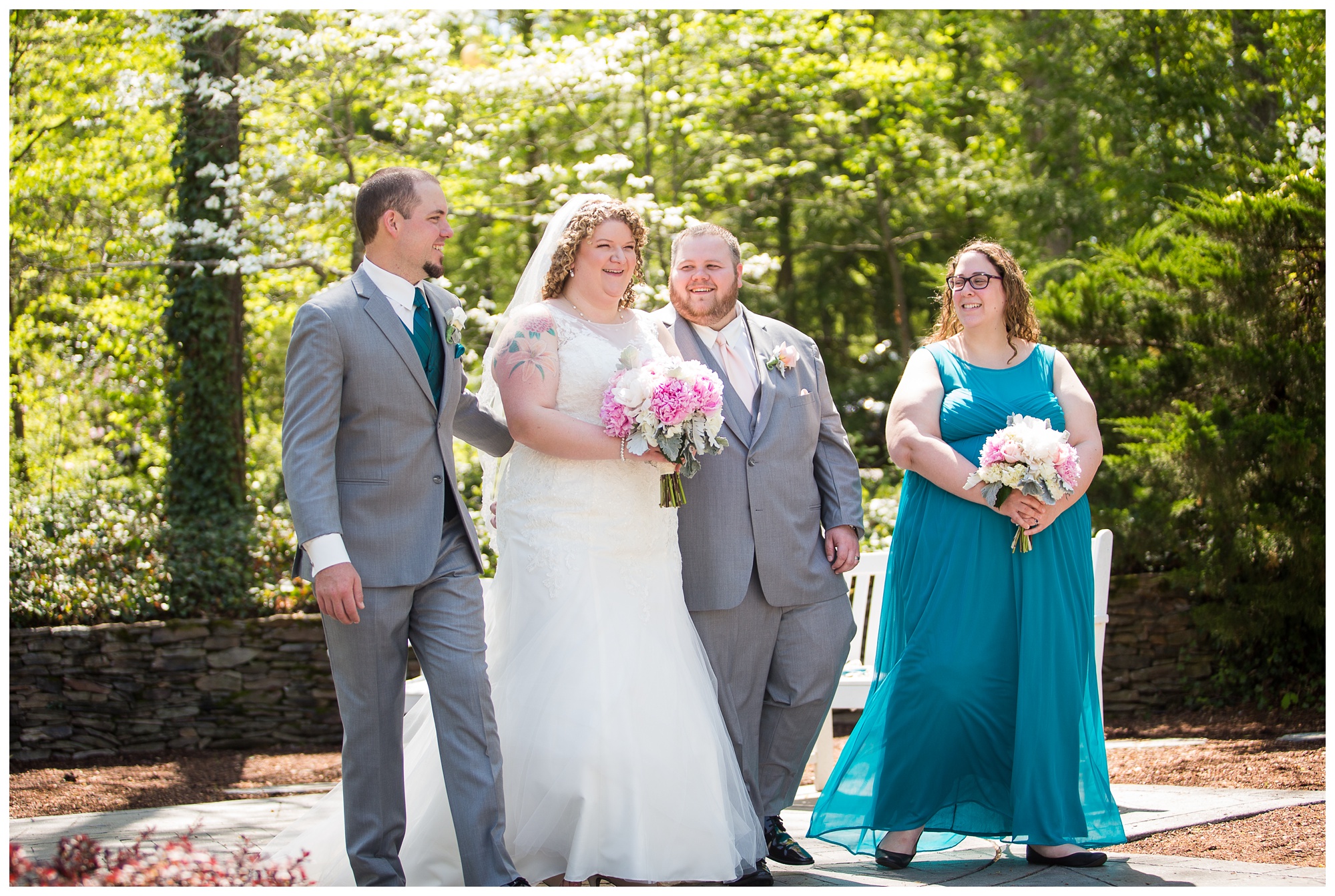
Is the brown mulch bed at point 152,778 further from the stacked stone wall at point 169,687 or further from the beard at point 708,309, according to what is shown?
the beard at point 708,309

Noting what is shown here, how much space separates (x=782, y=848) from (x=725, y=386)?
1.64 metres

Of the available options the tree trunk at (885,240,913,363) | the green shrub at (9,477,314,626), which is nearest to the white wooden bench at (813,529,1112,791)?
the green shrub at (9,477,314,626)

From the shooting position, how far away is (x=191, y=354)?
10.1 metres

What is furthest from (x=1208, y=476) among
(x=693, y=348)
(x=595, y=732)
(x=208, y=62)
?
(x=208, y=62)

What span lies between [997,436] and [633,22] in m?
9.90

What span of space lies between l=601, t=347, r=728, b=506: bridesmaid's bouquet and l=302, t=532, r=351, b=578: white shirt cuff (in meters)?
0.92

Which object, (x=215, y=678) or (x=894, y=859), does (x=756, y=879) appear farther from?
(x=215, y=678)

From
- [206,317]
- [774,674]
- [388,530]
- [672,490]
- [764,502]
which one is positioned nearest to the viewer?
[388,530]

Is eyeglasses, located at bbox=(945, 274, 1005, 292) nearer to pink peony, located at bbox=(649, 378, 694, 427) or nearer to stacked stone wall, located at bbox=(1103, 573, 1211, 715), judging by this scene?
pink peony, located at bbox=(649, 378, 694, 427)

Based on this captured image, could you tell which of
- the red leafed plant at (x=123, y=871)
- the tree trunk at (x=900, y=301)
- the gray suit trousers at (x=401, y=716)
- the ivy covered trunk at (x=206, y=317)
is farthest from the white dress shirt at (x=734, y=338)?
the tree trunk at (x=900, y=301)

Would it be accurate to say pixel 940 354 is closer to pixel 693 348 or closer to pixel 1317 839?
pixel 693 348

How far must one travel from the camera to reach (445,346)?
3.55 meters

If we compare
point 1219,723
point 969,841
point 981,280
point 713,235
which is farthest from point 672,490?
point 1219,723

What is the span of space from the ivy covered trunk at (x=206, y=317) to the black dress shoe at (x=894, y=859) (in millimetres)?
6679
